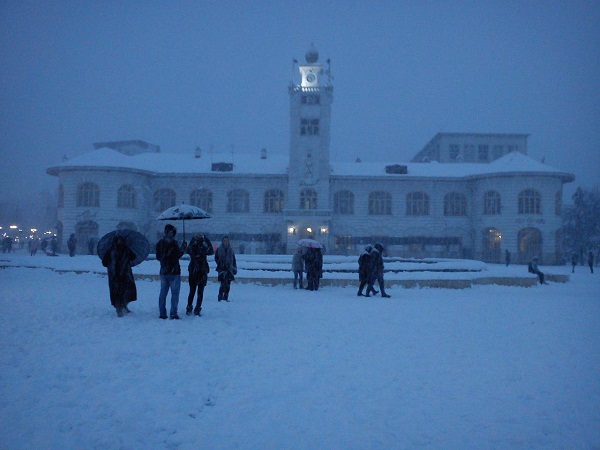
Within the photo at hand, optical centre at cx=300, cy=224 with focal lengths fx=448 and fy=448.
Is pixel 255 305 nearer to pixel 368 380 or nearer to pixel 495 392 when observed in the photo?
pixel 368 380

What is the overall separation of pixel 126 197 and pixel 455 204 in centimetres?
3143

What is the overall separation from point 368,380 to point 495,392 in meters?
1.63

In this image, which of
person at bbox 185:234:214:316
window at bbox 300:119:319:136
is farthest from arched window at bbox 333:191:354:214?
person at bbox 185:234:214:316

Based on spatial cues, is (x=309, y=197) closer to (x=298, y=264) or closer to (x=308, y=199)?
(x=308, y=199)

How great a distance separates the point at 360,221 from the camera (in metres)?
43.4

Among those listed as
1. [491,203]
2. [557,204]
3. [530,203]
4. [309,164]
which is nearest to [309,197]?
[309,164]

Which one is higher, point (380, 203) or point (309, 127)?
point (309, 127)

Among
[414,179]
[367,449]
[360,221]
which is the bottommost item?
[367,449]

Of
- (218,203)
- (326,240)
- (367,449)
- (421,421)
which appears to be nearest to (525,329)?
(421,421)

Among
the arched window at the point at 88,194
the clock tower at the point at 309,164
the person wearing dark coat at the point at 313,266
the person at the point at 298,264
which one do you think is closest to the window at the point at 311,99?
the clock tower at the point at 309,164

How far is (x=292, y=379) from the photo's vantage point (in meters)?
6.12

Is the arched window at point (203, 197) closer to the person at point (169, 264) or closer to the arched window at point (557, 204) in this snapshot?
the arched window at point (557, 204)

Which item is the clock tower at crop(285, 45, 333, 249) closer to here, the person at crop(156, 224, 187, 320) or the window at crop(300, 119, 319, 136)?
the window at crop(300, 119, 319, 136)

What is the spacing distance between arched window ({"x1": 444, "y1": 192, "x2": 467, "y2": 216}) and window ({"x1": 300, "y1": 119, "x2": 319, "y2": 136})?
14276mm
